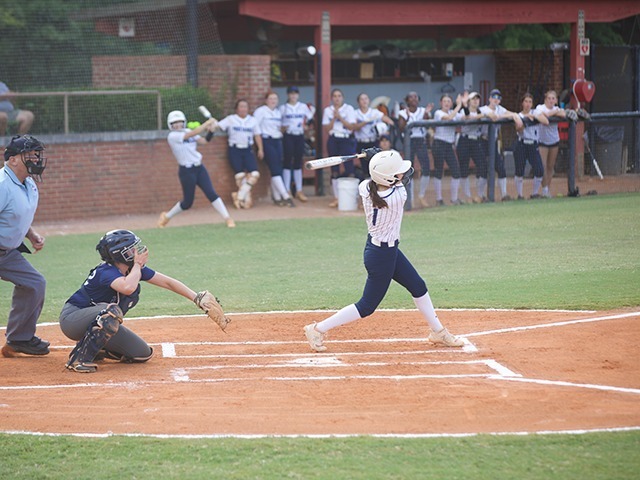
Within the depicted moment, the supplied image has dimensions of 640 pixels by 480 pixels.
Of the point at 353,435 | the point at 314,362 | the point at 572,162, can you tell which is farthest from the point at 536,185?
the point at 353,435

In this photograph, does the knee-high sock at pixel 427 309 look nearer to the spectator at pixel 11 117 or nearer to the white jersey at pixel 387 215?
the white jersey at pixel 387 215

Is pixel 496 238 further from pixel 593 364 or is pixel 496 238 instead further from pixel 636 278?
pixel 593 364

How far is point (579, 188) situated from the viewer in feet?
67.1

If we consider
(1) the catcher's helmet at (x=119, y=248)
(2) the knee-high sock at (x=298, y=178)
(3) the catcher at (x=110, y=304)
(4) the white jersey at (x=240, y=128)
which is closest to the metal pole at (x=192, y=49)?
(4) the white jersey at (x=240, y=128)

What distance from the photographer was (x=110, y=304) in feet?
27.8

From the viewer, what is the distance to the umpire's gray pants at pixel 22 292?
884 cm

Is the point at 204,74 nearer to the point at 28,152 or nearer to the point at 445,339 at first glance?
the point at 28,152

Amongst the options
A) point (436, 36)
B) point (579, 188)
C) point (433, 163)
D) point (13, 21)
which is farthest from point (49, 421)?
point (436, 36)

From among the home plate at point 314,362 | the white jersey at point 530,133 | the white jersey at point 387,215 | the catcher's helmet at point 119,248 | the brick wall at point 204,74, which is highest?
the brick wall at point 204,74

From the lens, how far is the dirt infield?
272 inches

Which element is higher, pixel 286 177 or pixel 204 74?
pixel 204 74

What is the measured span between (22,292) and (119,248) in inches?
49.0

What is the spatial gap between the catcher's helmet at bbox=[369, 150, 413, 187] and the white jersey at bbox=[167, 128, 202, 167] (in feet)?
28.6

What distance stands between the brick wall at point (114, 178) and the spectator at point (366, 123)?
2.92m
